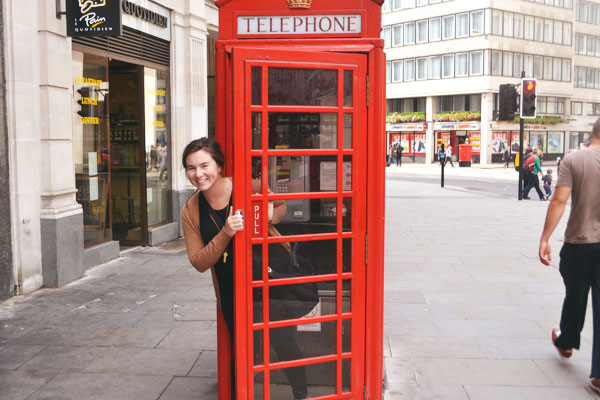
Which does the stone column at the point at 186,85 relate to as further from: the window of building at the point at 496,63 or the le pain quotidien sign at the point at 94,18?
the window of building at the point at 496,63

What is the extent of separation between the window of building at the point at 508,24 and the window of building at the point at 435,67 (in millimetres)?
5572

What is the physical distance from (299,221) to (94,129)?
19.9 feet

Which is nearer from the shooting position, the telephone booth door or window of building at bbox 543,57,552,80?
the telephone booth door

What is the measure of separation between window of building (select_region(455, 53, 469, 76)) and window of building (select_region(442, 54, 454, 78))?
1.39ft

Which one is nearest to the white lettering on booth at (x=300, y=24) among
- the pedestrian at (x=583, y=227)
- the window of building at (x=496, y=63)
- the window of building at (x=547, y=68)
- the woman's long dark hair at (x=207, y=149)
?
the woman's long dark hair at (x=207, y=149)

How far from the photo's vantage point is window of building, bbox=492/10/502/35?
48469 millimetres

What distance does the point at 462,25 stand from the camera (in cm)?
4978

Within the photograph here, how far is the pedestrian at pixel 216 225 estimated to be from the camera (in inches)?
136

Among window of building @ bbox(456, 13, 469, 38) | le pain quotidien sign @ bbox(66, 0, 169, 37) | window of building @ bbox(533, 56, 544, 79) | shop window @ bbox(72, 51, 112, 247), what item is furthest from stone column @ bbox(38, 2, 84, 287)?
window of building @ bbox(533, 56, 544, 79)

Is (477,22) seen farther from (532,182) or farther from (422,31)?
(532,182)

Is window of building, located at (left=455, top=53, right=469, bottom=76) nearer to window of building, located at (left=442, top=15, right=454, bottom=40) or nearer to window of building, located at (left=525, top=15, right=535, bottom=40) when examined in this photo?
window of building, located at (left=442, top=15, right=454, bottom=40)

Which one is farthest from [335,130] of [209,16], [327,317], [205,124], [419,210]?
[419,210]

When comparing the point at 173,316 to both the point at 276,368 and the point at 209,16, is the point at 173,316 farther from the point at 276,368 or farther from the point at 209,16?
the point at 209,16

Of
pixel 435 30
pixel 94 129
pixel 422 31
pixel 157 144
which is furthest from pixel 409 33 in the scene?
pixel 94 129
